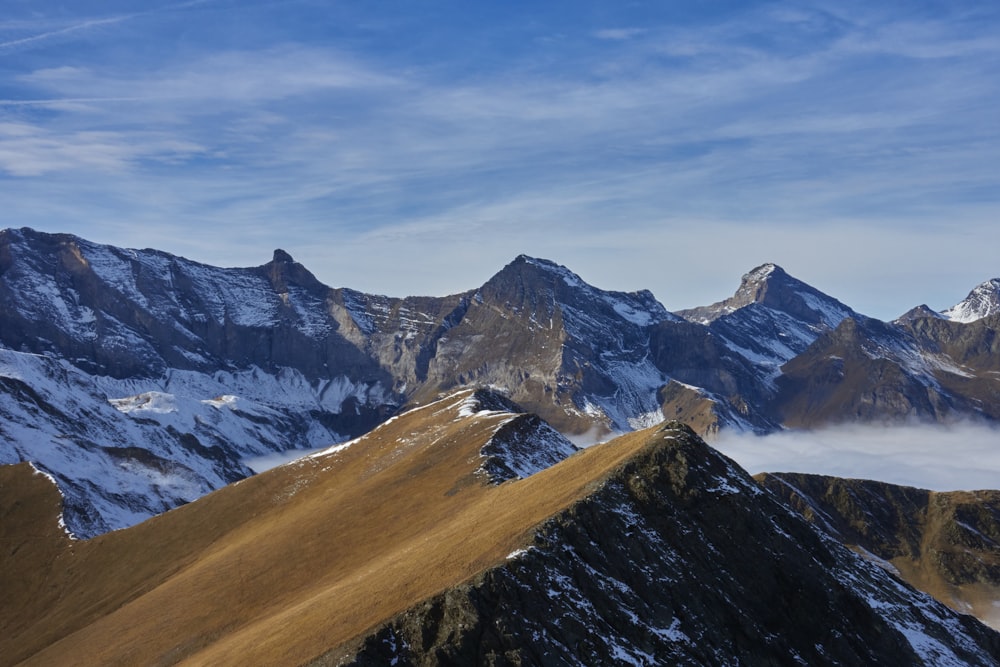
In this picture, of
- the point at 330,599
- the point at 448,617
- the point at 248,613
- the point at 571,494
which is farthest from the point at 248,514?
the point at 448,617

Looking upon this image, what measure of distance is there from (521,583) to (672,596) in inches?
601

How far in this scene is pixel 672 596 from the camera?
277 ft

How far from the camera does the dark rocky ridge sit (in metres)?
73.6

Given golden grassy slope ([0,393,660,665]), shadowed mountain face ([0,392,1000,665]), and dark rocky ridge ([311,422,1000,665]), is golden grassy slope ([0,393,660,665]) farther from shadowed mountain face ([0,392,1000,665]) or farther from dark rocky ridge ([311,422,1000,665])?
dark rocky ridge ([311,422,1000,665])

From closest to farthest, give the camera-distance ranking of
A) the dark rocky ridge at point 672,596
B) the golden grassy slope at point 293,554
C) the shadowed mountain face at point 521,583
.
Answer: the dark rocky ridge at point 672,596 → the shadowed mountain face at point 521,583 → the golden grassy slope at point 293,554

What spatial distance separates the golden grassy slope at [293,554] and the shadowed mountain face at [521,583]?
16.7 inches

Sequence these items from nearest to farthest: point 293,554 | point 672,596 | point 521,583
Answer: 1. point 521,583
2. point 672,596
3. point 293,554

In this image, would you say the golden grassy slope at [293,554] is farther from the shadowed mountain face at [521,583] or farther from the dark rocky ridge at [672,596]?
the dark rocky ridge at [672,596]

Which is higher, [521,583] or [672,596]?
[521,583]

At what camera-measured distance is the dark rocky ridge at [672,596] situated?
7356 centimetres

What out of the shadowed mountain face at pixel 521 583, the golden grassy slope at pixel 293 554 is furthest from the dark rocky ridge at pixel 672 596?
the golden grassy slope at pixel 293 554

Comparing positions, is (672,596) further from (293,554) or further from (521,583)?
(293,554)

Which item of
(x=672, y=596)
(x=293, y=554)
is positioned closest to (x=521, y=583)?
(x=672, y=596)

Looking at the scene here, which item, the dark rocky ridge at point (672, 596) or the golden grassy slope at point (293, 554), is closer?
the dark rocky ridge at point (672, 596)
